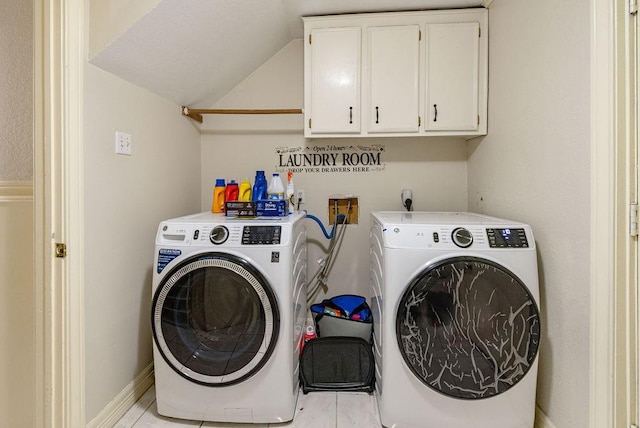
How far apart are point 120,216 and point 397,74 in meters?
1.71

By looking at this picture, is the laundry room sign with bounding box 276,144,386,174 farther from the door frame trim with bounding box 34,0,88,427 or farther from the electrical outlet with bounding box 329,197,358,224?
the door frame trim with bounding box 34,0,88,427

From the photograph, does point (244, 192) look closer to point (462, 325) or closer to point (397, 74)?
point (397, 74)

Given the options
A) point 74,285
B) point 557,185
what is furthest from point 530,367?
point 74,285

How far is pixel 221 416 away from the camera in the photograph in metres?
1.47

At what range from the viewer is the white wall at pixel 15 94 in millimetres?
1330

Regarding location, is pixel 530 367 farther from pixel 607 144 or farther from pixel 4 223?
pixel 4 223

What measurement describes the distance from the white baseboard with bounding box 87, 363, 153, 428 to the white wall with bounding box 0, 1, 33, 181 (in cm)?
106

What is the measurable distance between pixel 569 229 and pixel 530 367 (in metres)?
0.58

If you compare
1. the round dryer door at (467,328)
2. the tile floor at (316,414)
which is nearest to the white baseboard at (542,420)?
the round dryer door at (467,328)

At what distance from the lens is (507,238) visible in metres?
1.37

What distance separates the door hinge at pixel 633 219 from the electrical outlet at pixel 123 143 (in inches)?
80.5

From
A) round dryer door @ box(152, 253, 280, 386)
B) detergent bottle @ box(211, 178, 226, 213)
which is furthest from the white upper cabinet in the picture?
round dryer door @ box(152, 253, 280, 386)

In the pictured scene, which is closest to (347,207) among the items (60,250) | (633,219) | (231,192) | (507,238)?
(231,192)

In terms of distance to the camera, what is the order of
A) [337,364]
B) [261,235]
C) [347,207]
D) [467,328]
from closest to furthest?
[467,328] < [261,235] < [337,364] < [347,207]
